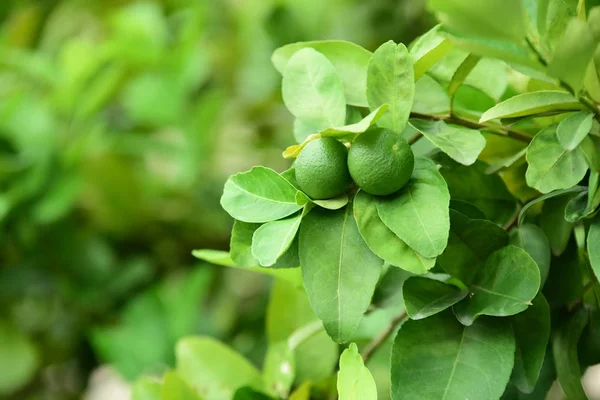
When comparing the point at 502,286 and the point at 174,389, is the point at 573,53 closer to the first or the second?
the point at 502,286

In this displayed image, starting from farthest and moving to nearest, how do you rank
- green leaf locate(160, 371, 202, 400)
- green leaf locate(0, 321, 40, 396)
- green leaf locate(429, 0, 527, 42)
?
green leaf locate(0, 321, 40, 396) → green leaf locate(160, 371, 202, 400) → green leaf locate(429, 0, 527, 42)

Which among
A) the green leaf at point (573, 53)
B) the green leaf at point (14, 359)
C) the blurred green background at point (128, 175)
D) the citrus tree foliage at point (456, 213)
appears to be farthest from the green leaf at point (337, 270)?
the green leaf at point (14, 359)

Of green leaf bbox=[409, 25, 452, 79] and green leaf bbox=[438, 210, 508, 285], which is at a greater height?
green leaf bbox=[409, 25, 452, 79]

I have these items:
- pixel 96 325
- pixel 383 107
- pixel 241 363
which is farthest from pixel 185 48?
pixel 383 107

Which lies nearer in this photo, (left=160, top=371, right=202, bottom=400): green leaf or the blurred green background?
(left=160, top=371, right=202, bottom=400): green leaf

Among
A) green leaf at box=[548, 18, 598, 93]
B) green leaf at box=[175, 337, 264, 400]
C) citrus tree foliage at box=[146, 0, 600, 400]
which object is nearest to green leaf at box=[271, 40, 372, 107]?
citrus tree foliage at box=[146, 0, 600, 400]

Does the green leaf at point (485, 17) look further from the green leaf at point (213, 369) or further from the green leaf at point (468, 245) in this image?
the green leaf at point (213, 369)

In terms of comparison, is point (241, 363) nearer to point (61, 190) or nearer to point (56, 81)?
point (61, 190)

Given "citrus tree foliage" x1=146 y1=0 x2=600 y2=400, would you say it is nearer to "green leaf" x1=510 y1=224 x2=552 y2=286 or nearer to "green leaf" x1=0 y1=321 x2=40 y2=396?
"green leaf" x1=510 y1=224 x2=552 y2=286
